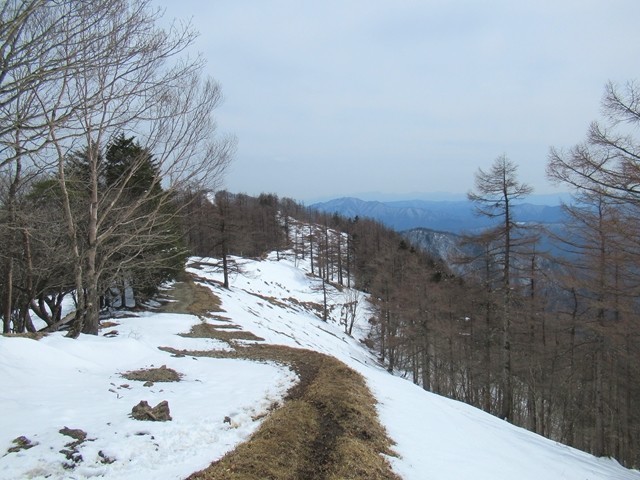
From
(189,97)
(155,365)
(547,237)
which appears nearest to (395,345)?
(547,237)

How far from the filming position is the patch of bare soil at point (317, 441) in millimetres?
4637

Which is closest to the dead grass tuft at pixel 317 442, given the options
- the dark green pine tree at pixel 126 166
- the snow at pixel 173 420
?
the snow at pixel 173 420

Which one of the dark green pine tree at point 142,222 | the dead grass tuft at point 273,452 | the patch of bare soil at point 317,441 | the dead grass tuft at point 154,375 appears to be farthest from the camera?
the dark green pine tree at point 142,222

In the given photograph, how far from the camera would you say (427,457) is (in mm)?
5957

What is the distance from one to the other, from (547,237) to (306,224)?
93053 millimetres

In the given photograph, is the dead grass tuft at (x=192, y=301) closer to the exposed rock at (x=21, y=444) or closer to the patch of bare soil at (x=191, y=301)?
the patch of bare soil at (x=191, y=301)

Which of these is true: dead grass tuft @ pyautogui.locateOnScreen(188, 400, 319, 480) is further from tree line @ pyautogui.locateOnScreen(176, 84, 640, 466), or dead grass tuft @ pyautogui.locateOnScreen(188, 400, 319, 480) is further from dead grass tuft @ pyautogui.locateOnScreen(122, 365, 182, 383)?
tree line @ pyautogui.locateOnScreen(176, 84, 640, 466)

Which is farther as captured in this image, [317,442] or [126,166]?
[126,166]

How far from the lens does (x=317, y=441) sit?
5.83 m

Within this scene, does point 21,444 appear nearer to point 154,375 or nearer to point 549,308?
point 154,375

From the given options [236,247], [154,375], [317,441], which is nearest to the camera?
[317,441]

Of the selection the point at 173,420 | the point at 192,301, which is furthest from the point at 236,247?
the point at 173,420

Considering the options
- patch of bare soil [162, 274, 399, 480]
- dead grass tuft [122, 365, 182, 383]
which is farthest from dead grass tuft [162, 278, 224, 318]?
patch of bare soil [162, 274, 399, 480]

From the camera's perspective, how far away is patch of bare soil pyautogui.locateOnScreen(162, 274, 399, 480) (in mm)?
4637
